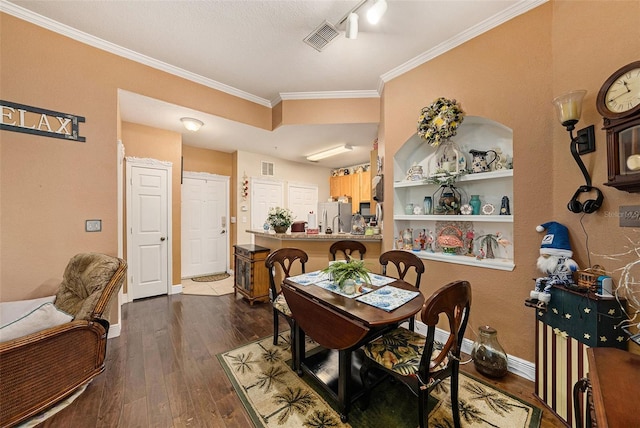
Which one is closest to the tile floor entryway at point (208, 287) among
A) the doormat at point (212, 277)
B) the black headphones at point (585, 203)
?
the doormat at point (212, 277)

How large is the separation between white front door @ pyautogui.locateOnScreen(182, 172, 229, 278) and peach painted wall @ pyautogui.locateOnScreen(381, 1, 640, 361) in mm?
3993

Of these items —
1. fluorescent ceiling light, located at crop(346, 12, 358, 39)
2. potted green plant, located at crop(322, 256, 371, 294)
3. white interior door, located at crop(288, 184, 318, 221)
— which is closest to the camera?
potted green plant, located at crop(322, 256, 371, 294)

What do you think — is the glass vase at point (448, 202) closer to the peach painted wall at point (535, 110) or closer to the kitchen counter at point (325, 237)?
the peach painted wall at point (535, 110)

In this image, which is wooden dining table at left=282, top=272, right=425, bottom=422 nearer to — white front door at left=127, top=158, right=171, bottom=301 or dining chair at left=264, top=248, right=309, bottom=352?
dining chair at left=264, top=248, right=309, bottom=352

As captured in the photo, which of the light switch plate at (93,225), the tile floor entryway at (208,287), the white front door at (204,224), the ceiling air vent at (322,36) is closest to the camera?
the ceiling air vent at (322,36)

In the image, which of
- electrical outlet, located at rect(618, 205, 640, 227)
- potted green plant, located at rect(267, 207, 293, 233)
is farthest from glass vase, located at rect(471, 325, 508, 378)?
potted green plant, located at rect(267, 207, 293, 233)

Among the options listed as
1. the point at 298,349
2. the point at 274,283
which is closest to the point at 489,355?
the point at 298,349

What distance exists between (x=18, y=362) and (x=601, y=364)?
9.35 ft

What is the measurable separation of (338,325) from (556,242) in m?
1.56

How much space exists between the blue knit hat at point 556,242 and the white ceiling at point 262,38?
1.71 m

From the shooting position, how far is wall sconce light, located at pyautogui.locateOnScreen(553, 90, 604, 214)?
1.48 meters

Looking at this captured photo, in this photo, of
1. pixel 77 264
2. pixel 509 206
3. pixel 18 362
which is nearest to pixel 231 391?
pixel 18 362

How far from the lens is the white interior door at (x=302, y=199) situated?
5.55 m

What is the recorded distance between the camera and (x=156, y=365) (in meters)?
1.97
